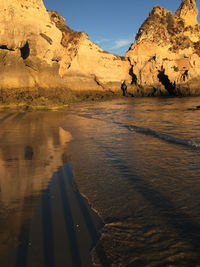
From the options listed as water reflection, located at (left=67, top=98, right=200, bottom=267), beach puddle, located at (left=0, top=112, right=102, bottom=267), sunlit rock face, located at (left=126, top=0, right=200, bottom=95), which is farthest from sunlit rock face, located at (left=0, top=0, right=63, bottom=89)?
sunlit rock face, located at (left=126, top=0, right=200, bottom=95)

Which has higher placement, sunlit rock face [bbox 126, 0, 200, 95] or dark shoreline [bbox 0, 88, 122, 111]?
sunlit rock face [bbox 126, 0, 200, 95]

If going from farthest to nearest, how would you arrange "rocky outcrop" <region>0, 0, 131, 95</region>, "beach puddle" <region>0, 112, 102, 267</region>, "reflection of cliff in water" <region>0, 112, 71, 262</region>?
"rocky outcrop" <region>0, 0, 131, 95</region> < "reflection of cliff in water" <region>0, 112, 71, 262</region> < "beach puddle" <region>0, 112, 102, 267</region>

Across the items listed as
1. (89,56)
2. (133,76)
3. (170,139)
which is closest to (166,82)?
(133,76)

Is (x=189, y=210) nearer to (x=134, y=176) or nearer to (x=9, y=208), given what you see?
(x=134, y=176)

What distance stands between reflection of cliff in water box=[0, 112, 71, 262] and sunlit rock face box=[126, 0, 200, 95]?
2993 centimetres

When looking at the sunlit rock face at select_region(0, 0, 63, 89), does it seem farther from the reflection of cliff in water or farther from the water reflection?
the water reflection

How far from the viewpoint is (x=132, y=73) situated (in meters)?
35.1

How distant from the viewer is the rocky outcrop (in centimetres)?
1716

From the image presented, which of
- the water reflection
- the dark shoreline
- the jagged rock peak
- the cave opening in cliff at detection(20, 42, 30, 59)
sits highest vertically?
the jagged rock peak

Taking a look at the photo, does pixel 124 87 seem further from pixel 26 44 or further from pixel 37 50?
pixel 26 44

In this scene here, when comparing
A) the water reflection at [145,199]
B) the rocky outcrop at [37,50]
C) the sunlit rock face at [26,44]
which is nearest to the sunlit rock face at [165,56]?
the rocky outcrop at [37,50]

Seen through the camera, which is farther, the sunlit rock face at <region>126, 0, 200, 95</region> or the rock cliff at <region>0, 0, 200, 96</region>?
the sunlit rock face at <region>126, 0, 200, 95</region>

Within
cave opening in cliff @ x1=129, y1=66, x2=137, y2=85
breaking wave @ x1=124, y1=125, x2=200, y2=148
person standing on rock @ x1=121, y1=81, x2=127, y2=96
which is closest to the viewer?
breaking wave @ x1=124, y1=125, x2=200, y2=148

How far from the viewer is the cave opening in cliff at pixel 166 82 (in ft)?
106
